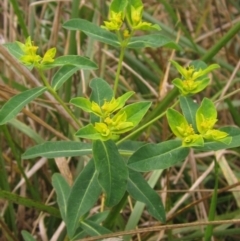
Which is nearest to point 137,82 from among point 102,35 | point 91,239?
point 102,35

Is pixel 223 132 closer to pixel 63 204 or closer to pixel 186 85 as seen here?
pixel 186 85

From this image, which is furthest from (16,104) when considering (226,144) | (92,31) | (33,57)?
(226,144)

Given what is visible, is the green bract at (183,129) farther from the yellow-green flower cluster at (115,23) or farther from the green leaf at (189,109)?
the yellow-green flower cluster at (115,23)

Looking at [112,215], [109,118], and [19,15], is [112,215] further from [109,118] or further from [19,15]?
[19,15]

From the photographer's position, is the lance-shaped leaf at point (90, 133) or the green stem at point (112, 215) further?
the green stem at point (112, 215)

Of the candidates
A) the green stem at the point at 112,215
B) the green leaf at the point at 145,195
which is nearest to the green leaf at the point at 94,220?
the green stem at the point at 112,215
